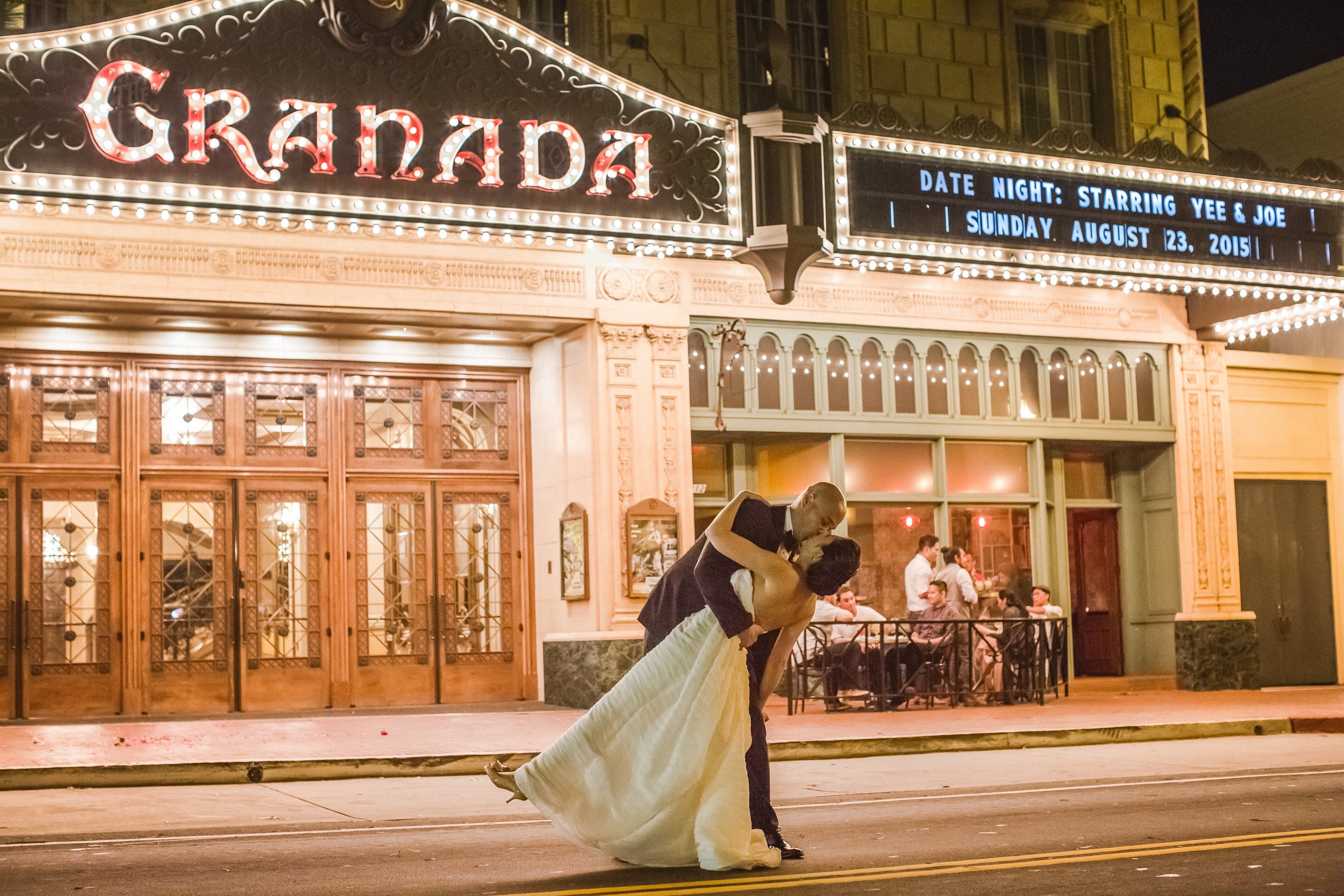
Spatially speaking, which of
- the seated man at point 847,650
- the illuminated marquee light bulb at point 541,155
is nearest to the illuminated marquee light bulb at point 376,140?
the illuminated marquee light bulb at point 541,155

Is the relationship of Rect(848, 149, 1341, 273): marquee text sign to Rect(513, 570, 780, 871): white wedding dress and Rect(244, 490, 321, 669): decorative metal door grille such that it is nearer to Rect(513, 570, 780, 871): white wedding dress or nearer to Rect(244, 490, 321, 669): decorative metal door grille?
Rect(244, 490, 321, 669): decorative metal door grille

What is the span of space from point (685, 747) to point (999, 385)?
Answer: 12967 mm

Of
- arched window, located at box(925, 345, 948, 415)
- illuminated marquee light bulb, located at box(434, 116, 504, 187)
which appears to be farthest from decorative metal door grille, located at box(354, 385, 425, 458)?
arched window, located at box(925, 345, 948, 415)

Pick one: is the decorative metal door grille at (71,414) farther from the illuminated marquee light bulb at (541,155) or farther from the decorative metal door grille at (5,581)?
the illuminated marquee light bulb at (541,155)

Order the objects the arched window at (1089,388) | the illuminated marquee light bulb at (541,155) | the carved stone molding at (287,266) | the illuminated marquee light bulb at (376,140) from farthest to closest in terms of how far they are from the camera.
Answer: the arched window at (1089,388) → the carved stone molding at (287,266) → the illuminated marquee light bulb at (541,155) → the illuminated marquee light bulb at (376,140)

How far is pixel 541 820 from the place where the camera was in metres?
8.45

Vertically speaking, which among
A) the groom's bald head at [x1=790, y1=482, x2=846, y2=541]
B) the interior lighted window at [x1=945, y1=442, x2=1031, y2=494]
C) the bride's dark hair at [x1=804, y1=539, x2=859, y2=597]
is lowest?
the bride's dark hair at [x1=804, y1=539, x2=859, y2=597]

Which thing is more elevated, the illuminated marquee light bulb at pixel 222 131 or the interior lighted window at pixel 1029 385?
the illuminated marquee light bulb at pixel 222 131

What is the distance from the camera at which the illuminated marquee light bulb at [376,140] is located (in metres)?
13.0

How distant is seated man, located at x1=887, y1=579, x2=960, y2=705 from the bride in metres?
9.40

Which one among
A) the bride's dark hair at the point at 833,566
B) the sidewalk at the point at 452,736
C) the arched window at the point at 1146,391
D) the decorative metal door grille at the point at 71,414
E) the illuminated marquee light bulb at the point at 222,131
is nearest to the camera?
the bride's dark hair at the point at 833,566

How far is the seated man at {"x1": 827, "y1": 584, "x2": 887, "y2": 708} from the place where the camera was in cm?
1552

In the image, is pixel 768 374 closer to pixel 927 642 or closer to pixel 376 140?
pixel 927 642

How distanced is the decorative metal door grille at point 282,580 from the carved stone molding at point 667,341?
13.7ft
